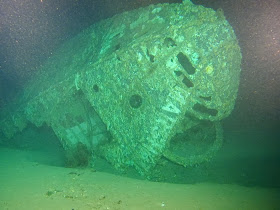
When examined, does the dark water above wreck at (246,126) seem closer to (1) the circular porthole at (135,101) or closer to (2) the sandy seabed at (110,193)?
(2) the sandy seabed at (110,193)

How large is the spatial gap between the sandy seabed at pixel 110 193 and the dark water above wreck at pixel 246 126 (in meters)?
0.66

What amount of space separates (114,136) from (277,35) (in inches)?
378

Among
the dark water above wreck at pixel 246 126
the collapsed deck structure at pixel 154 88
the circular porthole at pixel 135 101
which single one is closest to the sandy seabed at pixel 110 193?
the dark water above wreck at pixel 246 126

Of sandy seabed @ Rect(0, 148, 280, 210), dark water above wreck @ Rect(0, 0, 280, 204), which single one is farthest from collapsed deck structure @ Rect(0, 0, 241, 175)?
sandy seabed @ Rect(0, 148, 280, 210)

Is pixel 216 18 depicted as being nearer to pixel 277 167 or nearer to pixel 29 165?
pixel 277 167

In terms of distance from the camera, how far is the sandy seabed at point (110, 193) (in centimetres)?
335

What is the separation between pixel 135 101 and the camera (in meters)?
5.15

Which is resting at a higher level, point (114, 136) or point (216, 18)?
point (216, 18)

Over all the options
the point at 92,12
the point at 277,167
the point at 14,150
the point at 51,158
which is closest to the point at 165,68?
the point at 277,167

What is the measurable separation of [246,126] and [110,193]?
867 cm

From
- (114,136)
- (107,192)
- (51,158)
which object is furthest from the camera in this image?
(51,158)

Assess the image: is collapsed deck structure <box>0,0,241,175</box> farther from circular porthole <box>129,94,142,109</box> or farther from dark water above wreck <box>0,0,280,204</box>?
dark water above wreck <box>0,0,280,204</box>

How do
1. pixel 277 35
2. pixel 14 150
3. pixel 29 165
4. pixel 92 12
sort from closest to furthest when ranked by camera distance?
pixel 29 165, pixel 14 150, pixel 277 35, pixel 92 12

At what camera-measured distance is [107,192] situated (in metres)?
3.86
